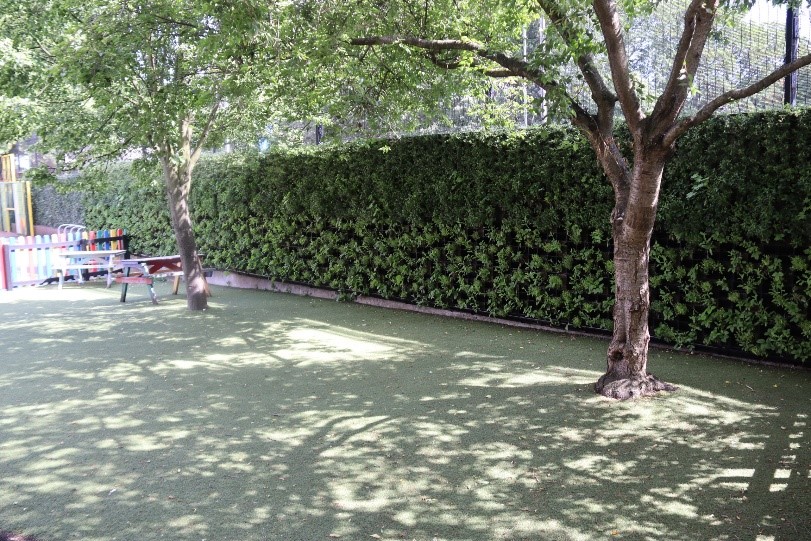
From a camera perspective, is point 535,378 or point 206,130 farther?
point 206,130

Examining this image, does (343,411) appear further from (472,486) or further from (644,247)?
(644,247)

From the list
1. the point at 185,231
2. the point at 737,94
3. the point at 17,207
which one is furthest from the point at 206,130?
the point at 17,207

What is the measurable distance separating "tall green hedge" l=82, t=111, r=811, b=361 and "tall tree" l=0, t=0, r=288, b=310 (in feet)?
6.54

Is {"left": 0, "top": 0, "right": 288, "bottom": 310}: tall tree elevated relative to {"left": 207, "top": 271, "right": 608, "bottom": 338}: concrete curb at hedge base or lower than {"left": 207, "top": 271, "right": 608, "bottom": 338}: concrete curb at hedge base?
elevated

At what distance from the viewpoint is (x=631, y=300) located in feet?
21.6

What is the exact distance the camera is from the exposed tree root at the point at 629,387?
257 inches

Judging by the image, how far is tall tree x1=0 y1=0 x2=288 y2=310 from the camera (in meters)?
7.70

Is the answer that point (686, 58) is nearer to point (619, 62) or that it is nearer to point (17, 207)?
point (619, 62)

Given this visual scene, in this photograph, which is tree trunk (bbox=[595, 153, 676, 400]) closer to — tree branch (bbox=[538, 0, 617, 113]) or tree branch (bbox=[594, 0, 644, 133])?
tree branch (bbox=[594, 0, 644, 133])

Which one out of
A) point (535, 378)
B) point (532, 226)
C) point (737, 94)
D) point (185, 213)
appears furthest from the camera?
point (185, 213)

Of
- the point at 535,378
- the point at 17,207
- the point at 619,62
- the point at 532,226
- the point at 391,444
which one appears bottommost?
the point at 391,444

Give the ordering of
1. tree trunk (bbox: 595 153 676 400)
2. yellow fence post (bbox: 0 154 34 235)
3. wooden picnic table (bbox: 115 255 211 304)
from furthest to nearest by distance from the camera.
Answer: yellow fence post (bbox: 0 154 34 235) < wooden picnic table (bbox: 115 255 211 304) < tree trunk (bbox: 595 153 676 400)

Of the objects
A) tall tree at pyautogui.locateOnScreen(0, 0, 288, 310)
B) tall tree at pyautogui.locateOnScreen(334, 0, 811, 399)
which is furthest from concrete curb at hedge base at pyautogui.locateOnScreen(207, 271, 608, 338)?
tall tree at pyautogui.locateOnScreen(334, 0, 811, 399)

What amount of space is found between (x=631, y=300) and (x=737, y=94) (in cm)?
190
